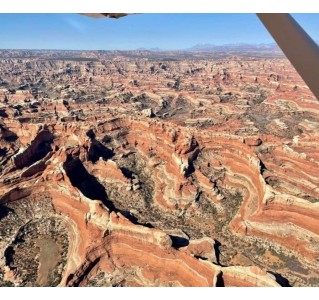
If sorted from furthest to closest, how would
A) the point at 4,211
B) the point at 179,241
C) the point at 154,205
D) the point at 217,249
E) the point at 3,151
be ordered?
the point at 3,151 → the point at 154,205 → the point at 4,211 → the point at 217,249 → the point at 179,241

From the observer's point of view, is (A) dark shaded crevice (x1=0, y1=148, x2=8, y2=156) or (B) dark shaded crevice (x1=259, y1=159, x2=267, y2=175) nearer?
(B) dark shaded crevice (x1=259, y1=159, x2=267, y2=175)

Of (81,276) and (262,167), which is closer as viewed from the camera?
(81,276)

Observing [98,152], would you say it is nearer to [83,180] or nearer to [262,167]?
[83,180]

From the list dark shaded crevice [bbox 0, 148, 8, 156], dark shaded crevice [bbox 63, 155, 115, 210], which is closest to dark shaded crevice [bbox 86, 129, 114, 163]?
dark shaded crevice [bbox 63, 155, 115, 210]

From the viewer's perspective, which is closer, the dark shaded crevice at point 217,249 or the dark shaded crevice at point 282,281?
the dark shaded crevice at point 282,281

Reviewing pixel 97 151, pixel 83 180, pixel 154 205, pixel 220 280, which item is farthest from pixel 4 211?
pixel 220 280

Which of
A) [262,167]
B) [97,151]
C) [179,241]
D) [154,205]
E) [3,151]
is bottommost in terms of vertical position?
[154,205]

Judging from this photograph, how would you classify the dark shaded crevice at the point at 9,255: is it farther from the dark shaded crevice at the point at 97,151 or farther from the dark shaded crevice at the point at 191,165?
the dark shaded crevice at the point at 191,165

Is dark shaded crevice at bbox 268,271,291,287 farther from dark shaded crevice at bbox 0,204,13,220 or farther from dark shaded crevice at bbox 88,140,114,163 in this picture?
dark shaded crevice at bbox 88,140,114,163

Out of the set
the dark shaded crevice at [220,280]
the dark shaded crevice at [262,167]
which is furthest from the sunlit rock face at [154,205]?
the dark shaded crevice at [262,167]

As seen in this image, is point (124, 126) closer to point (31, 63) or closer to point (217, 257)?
point (217, 257)
